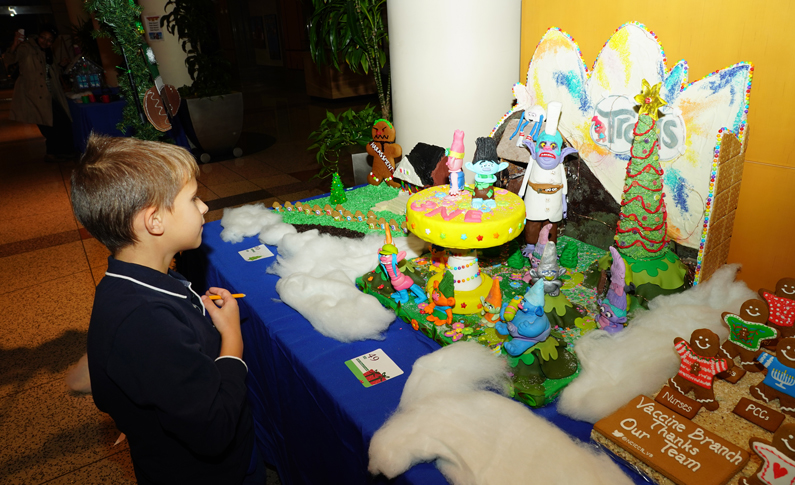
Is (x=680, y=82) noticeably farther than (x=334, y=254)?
No

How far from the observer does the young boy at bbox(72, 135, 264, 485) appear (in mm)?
916

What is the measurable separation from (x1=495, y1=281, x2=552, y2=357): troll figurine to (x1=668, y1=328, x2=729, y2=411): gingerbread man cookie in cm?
31

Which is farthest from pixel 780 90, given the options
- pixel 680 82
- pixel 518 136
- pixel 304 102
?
pixel 304 102

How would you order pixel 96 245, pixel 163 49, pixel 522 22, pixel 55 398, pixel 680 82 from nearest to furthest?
pixel 680 82 < pixel 522 22 < pixel 55 398 < pixel 96 245 < pixel 163 49

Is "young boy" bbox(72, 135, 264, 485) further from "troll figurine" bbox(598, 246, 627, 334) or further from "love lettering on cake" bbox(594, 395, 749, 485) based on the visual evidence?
"troll figurine" bbox(598, 246, 627, 334)

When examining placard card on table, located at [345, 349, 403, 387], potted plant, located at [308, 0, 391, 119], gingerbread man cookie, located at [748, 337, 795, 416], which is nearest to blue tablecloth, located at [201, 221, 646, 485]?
placard card on table, located at [345, 349, 403, 387]

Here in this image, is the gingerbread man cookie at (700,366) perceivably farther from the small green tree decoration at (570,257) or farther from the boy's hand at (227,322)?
the boy's hand at (227,322)

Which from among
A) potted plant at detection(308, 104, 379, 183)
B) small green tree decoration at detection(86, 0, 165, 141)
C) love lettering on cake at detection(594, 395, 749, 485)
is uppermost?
small green tree decoration at detection(86, 0, 165, 141)

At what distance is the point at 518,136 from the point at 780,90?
2.73 ft

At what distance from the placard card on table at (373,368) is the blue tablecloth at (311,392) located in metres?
0.02

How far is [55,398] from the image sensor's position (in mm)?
2365

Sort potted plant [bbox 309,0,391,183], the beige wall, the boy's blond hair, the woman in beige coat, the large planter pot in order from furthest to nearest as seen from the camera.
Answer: the woman in beige coat → the large planter pot → potted plant [bbox 309,0,391,183] → the beige wall → the boy's blond hair

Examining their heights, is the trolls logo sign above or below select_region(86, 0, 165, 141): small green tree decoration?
below

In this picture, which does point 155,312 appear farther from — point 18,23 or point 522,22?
point 18,23
